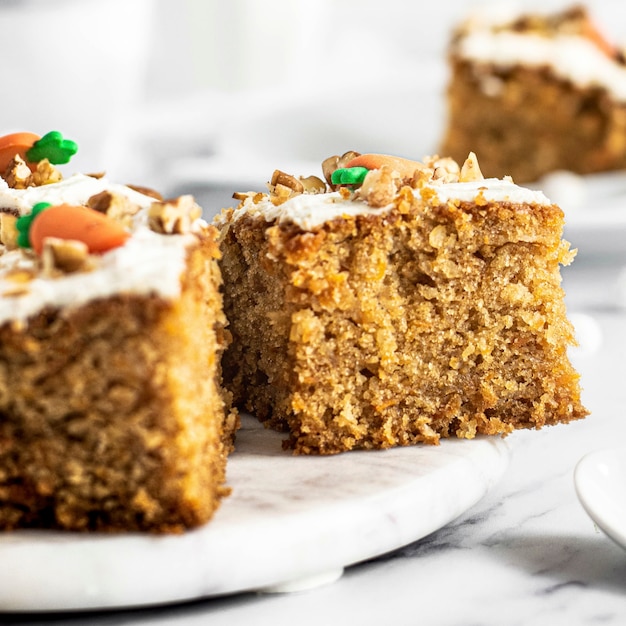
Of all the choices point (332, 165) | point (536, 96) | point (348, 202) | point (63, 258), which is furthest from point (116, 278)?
point (536, 96)

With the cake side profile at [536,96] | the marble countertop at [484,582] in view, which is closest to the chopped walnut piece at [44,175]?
the marble countertop at [484,582]

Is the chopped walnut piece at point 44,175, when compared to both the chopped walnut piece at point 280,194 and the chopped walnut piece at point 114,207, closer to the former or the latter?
the chopped walnut piece at point 114,207

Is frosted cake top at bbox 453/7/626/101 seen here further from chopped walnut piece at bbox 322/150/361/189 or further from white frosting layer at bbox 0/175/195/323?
white frosting layer at bbox 0/175/195/323

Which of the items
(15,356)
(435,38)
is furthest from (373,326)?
(435,38)

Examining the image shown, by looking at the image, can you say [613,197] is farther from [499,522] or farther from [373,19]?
[373,19]

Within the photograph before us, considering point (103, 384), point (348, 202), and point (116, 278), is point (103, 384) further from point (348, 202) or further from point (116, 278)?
point (348, 202)

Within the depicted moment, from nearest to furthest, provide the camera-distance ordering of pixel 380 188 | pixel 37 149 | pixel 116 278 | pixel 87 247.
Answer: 1. pixel 116 278
2. pixel 87 247
3. pixel 380 188
4. pixel 37 149
